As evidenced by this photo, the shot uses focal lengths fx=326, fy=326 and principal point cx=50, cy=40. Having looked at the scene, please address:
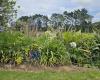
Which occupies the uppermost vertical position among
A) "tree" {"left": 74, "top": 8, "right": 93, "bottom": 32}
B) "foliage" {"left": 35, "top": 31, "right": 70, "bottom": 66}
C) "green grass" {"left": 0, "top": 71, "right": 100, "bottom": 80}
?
"tree" {"left": 74, "top": 8, "right": 93, "bottom": 32}

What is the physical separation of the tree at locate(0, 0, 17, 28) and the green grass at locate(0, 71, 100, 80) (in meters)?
5.37

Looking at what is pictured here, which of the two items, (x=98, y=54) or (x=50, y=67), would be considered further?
(x=98, y=54)

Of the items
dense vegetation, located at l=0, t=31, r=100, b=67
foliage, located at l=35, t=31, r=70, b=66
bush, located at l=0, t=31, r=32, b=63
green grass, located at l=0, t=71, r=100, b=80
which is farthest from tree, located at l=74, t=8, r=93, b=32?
green grass, located at l=0, t=71, r=100, b=80

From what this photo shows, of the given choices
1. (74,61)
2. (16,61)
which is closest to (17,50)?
(16,61)

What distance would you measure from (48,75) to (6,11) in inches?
238

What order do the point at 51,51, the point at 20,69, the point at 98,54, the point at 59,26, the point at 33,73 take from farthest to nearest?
the point at 59,26
the point at 98,54
the point at 51,51
the point at 20,69
the point at 33,73

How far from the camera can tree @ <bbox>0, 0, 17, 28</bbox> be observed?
1562 centimetres

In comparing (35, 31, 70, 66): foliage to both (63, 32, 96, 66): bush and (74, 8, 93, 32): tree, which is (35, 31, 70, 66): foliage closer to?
A: (63, 32, 96, 66): bush

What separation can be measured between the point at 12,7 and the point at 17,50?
406cm

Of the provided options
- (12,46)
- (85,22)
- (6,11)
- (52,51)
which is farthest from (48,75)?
(85,22)

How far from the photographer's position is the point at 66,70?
11852mm

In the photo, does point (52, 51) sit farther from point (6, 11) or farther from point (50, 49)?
point (6, 11)

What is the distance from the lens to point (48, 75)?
10.7 metres

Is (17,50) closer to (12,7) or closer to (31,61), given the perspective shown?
(31,61)
